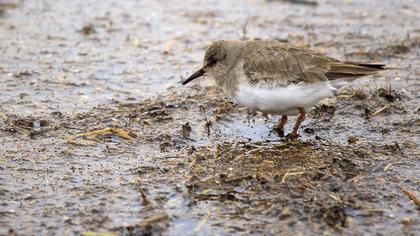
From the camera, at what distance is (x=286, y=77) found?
7.49 meters

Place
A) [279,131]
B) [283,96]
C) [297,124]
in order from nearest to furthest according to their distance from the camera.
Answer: [283,96] → [297,124] → [279,131]

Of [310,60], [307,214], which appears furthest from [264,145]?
[307,214]

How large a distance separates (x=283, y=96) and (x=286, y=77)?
0.81 ft

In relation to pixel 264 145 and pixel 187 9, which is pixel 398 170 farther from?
pixel 187 9

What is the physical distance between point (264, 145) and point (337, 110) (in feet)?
5.01

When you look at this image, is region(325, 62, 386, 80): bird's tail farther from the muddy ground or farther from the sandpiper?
the muddy ground

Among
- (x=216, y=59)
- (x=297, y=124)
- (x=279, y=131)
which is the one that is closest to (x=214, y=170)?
(x=297, y=124)

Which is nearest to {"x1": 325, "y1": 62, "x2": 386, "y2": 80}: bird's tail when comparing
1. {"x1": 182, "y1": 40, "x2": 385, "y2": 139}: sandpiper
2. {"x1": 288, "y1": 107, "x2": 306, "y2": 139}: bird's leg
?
{"x1": 182, "y1": 40, "x2": 385, "y2": 139}: sandpiper

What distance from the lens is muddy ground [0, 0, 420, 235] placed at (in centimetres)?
593

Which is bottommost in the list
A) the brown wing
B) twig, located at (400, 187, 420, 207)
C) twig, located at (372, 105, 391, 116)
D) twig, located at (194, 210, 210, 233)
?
twig, located at (194, 210, 210, 233)

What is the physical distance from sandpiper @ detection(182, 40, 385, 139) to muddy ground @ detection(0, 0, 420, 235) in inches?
20.4

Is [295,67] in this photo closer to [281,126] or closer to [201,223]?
[281,126]

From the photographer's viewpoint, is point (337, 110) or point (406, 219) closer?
point (406, 219)

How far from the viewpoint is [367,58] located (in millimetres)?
10727
